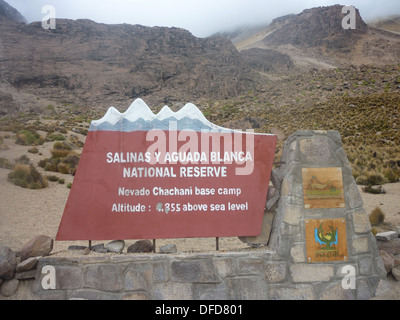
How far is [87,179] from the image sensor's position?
4.57 metres

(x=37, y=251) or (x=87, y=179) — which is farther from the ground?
(x=87, y=179)

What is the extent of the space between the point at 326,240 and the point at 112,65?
76.6m

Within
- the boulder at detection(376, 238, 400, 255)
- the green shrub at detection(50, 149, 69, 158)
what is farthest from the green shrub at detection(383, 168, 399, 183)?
the green shrub at detection(50, 149, 69, 158)

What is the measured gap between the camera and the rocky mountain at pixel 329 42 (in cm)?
9219

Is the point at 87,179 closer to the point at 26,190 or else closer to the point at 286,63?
the point at 26,190

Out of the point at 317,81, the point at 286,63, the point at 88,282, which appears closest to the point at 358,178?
the point at 88,282

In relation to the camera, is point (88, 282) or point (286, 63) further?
point (286, 63)

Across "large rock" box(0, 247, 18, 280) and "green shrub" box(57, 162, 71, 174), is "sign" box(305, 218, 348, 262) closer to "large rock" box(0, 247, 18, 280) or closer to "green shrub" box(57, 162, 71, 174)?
"large rock" box(0, 247, 18, 280)

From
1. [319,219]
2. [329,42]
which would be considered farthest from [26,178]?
[329,42]

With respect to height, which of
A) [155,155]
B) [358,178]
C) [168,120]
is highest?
[168,120]

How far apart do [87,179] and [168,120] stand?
4.60ft

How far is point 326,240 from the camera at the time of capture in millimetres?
4539

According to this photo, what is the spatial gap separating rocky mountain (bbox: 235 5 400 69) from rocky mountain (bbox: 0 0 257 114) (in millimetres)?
27748

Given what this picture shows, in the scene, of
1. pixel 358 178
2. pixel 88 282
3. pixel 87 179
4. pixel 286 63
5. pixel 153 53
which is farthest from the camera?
pixel 286 63
